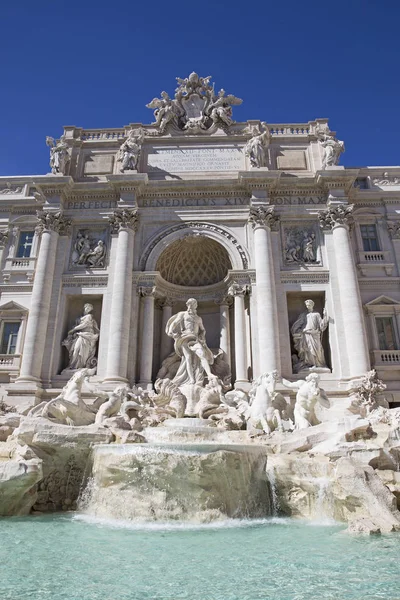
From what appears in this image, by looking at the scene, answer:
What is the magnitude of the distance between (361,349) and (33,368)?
1265cm

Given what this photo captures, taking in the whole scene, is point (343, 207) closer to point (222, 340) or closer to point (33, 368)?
point (222, 340)

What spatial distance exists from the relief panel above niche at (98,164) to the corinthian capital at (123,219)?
2926 millimetres

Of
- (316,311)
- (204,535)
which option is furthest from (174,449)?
(316,311)

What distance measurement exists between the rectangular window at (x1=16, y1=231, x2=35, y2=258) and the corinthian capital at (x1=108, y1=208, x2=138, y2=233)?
13.4 ft

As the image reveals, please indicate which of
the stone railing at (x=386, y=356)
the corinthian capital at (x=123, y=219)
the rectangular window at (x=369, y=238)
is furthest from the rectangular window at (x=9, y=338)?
the rectangular window at (x=369, y=238)

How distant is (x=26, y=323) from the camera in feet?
60.5

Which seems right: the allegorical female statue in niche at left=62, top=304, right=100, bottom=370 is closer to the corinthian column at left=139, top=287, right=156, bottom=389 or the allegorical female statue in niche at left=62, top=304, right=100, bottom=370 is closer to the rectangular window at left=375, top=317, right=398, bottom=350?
the corinthian column at left=139, top=287, right=156, bottom=389

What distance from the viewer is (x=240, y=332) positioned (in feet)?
59.1

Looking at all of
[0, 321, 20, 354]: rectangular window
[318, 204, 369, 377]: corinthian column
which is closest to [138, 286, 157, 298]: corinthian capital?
[0, 321, 20, 354]: rectangular window

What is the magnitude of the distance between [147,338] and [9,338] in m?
5.93

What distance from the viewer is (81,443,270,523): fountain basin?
8.61 metres

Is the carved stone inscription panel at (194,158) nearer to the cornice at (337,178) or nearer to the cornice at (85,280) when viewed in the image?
the cornice at (337,178)

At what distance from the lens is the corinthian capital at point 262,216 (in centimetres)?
1895

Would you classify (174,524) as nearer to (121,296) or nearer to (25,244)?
(121,296)
